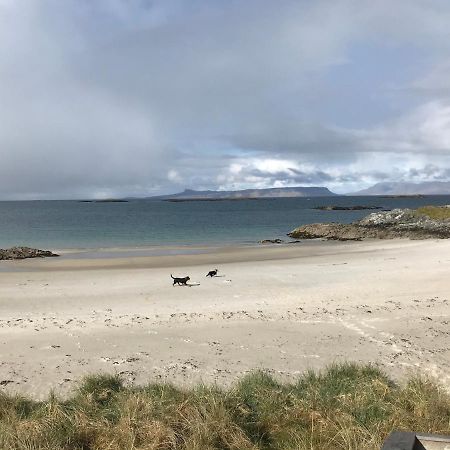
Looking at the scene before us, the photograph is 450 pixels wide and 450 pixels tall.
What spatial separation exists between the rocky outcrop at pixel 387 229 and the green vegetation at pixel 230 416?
124 ft

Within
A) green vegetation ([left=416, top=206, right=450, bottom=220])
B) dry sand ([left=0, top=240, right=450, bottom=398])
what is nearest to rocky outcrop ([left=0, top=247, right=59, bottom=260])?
dry sand ([left=0, top=240, right=450, bottom=398])

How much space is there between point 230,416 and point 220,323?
6.85 m

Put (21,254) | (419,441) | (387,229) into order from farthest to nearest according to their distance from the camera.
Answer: (387,229) < (21,254) < (419,441)

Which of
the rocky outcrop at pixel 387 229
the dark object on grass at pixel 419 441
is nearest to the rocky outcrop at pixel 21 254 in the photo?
the rocky outcrop at pixel 387 229

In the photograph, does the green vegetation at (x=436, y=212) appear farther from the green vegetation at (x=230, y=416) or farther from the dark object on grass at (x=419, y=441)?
the dark object on grass at (x=419, y=441)

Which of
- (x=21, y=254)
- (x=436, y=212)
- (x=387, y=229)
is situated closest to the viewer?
(x=21, y=254)

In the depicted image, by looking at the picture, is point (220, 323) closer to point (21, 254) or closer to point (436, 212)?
point (21, 254)

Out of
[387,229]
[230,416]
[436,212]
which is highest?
[436,212]

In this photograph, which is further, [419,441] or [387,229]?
[387,229]

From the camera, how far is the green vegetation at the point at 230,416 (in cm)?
550

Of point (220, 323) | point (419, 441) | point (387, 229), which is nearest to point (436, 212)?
point (387, 229)

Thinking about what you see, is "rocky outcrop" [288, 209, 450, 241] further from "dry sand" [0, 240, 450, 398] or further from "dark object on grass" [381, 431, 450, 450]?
"dark object on grass" [381, 431, 450, 450]

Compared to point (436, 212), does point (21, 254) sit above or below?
below

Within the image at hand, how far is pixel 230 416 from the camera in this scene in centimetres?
614
